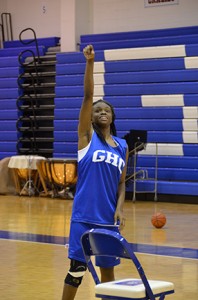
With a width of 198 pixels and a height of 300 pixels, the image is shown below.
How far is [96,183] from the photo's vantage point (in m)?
4.60

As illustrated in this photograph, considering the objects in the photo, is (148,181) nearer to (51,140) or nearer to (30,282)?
(51,140)

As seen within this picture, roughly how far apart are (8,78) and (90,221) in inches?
496

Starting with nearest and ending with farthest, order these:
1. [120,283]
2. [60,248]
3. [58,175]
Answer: [120,283] → [60,248] → [58,175]

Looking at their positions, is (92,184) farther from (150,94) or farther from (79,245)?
(150,94)

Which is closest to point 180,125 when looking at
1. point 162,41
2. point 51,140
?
point 162,41

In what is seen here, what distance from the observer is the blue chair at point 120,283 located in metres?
3.66

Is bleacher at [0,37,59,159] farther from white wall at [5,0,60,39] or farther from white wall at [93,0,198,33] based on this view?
white wall at [93,0,198,33]

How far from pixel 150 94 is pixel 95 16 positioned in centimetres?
309

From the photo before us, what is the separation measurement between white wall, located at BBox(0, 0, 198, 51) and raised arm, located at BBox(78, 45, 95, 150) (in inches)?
436

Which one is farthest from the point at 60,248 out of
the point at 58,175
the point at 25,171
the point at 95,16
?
the point at 95,16

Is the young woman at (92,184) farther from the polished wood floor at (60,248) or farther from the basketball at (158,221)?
the basketball at (158,221)

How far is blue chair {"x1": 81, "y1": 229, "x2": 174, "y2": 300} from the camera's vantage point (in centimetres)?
366

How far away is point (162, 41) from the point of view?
14.8m

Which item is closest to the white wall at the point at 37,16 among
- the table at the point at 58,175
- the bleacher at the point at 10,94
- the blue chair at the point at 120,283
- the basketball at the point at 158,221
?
the bleacher at the point at 10,94
